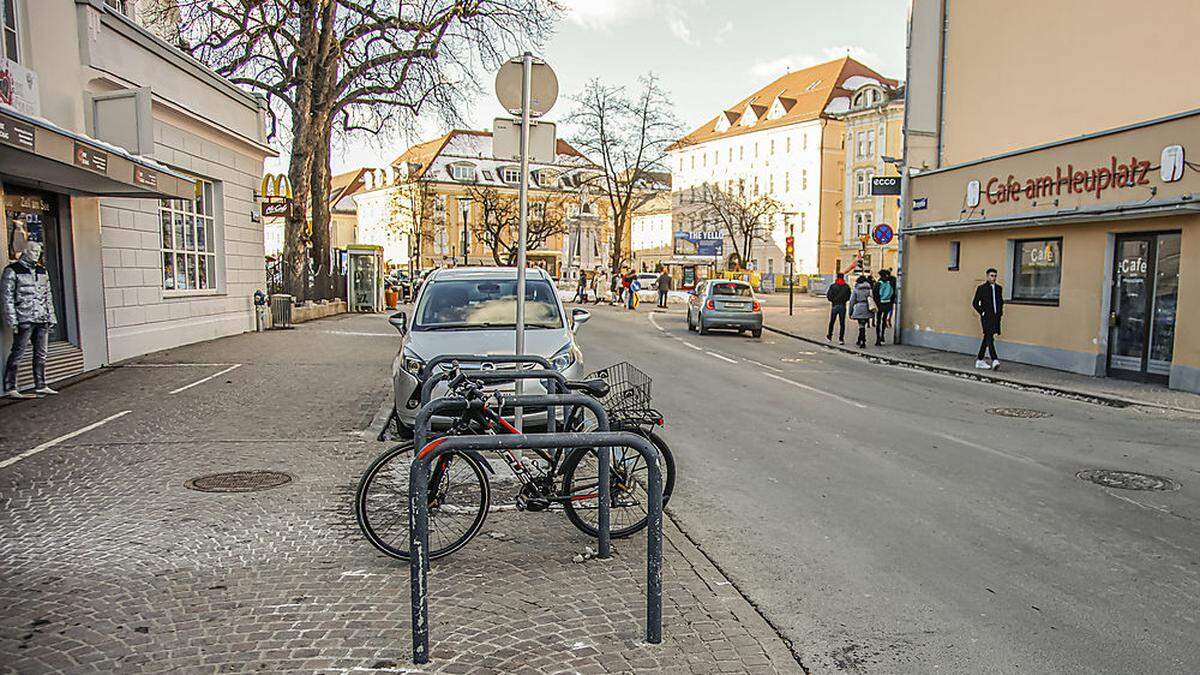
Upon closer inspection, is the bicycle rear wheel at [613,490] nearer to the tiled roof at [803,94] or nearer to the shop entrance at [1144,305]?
the shop entrance at [1144,305]

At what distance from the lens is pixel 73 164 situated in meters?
8.99

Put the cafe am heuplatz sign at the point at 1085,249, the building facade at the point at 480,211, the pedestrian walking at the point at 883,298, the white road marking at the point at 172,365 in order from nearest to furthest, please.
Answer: the cafe am heuplatz sign at the point at 1085,249 → the white road marking at the point at 172,365 → the pedestrian walking at the point at 883,298 → the building facade at the point at 480,211

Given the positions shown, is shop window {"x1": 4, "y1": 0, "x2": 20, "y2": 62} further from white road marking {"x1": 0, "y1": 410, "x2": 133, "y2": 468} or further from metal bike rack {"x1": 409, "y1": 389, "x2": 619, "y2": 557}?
metal bike rack {"x1": 409, "y1": 389, "x2": 619, "y2": 557}

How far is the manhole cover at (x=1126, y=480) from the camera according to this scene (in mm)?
6961

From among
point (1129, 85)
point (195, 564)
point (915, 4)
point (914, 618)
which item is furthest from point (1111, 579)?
point (915, 4)

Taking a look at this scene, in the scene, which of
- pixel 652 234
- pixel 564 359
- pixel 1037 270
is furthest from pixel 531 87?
pixel 652 234

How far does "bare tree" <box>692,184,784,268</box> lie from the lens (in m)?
70.3

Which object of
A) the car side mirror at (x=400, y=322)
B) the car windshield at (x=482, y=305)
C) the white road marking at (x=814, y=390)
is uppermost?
the car windshield at (x=482, y=305)

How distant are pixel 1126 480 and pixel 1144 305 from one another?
8.03 meters

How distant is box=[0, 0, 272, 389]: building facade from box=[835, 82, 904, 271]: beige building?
184 feet

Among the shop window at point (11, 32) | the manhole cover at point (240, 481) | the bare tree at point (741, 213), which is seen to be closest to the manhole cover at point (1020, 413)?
the manhole cover at point (240, 481)

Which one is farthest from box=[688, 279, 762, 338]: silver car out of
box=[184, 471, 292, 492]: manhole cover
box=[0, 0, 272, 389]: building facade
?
box=[184, 471, 292, 492]: manhole cover

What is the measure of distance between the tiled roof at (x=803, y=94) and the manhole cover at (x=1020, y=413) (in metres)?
67.4

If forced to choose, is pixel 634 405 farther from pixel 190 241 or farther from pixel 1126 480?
pixel 190 241
